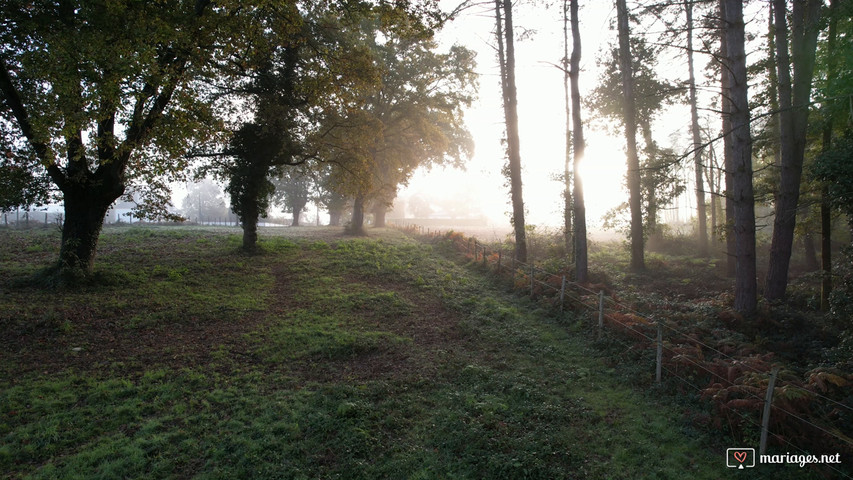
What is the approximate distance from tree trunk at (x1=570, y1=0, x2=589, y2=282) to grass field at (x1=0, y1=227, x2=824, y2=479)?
2633mm

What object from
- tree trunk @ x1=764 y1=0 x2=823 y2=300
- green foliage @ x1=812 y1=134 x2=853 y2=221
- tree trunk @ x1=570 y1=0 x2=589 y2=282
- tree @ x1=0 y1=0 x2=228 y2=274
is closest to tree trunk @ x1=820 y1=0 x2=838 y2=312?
tree trunk @ x1=764 y1=0 x2=823 y2=300

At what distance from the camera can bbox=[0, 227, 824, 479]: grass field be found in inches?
225

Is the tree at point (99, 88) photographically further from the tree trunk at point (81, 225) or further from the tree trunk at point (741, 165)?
the tree trunk at point (741, 165)

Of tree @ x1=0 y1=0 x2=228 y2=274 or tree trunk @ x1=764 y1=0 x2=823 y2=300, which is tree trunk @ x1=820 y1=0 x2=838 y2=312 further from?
tree @ x1=0 y1=0 x2=228 y2=274

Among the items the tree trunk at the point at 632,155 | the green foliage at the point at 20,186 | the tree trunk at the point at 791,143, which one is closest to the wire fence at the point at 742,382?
the tree trunk at the point at 791,143

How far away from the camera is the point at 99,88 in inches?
368

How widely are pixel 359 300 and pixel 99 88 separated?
8317 mm

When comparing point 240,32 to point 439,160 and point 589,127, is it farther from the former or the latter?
point 439,160

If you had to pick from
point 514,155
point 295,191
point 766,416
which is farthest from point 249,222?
point 295,191

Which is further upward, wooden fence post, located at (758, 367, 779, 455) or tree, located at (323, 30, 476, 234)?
tree, located at (323, 30, 476, 234)

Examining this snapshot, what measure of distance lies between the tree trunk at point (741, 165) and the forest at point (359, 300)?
6cm

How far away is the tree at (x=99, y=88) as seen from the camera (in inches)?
367

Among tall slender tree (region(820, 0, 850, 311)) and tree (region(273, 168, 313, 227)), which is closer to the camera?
tall slender tree (region(820, 0, 850, 311))

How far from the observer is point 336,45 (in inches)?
666
